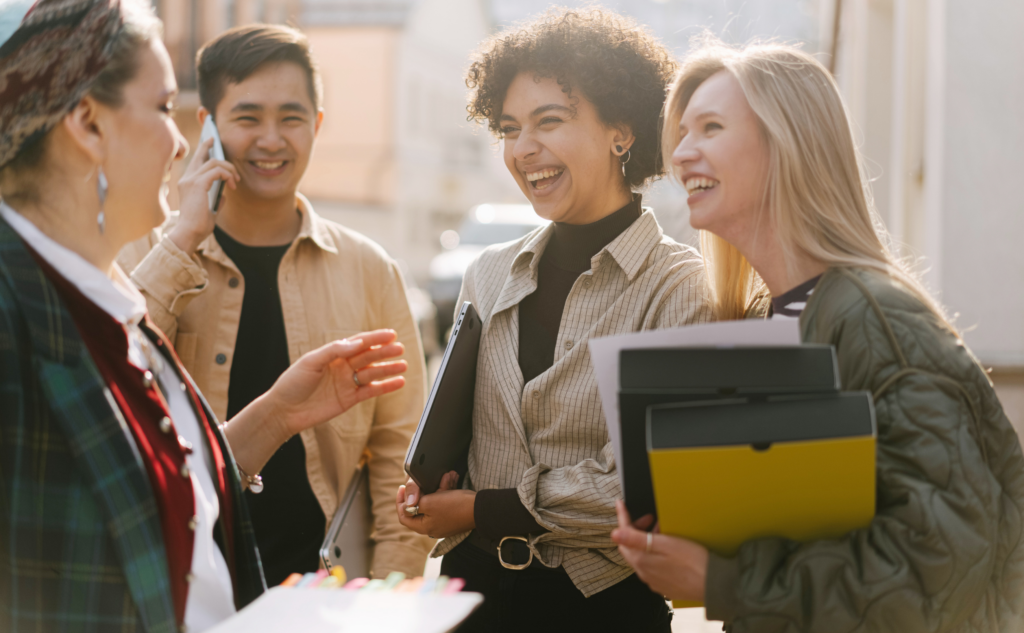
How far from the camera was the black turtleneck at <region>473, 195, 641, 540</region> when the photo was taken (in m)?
2.22

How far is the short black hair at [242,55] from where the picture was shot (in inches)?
102

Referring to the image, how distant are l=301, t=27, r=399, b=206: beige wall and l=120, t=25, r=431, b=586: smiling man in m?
25.8

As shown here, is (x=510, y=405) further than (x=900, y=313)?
Yes

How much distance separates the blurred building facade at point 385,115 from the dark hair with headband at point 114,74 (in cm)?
2469

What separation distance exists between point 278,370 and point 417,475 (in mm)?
745

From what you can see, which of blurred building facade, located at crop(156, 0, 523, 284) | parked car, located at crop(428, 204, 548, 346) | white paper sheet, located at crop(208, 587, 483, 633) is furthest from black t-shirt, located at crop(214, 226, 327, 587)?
blurred building facade, located at crop(156, 0, 523, 284)

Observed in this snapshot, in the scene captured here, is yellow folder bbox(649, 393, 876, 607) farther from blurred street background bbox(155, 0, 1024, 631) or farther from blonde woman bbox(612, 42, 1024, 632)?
blurred street background bbox(155, 0, 1024, 631)

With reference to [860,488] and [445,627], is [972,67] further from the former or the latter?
[445,627]

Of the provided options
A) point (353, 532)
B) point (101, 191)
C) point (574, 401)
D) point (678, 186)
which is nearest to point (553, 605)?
point (574, 401)

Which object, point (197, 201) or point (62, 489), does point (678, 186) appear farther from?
point (62, 489)

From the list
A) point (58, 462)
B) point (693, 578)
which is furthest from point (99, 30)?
point (693, 578)

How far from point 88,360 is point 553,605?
4.17 ft

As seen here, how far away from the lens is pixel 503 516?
2047mm

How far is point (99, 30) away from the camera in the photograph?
133 centimetres
